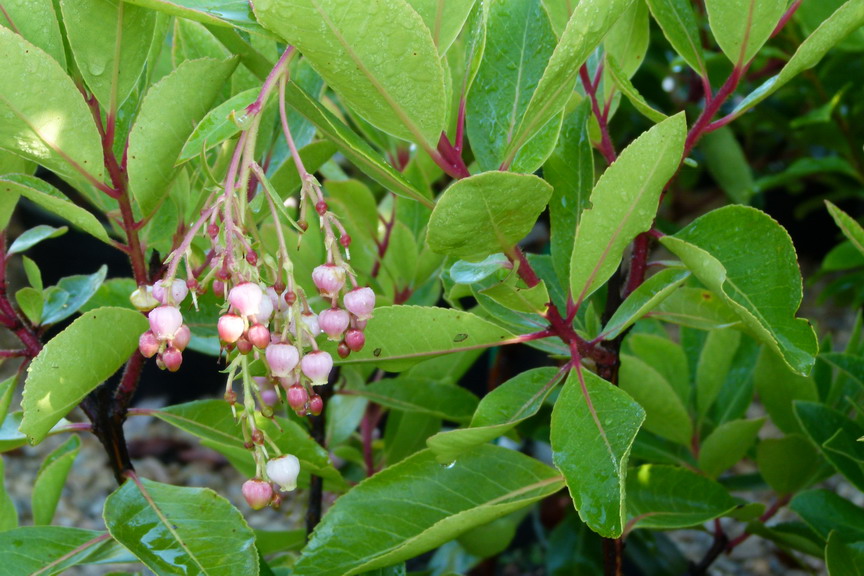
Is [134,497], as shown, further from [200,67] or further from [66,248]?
[66,248]

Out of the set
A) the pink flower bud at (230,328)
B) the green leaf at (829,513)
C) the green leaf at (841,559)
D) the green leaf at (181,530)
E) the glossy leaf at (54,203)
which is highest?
the glossy leaf at (54,203)

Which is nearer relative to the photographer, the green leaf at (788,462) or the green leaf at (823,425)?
the green leaf at (823,425)

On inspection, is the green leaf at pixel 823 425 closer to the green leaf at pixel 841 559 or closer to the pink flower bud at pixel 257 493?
the green leaf at pixel 841 559

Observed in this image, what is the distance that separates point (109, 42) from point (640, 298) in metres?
0.47

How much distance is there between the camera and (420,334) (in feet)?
2.49

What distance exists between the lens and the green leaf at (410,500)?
773 millimetres

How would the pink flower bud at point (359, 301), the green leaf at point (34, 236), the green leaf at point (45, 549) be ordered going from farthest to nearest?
the green leaf at point (34, 236)
the green leaf at point (45, 549)
the pink flower bud at point (359, 301)

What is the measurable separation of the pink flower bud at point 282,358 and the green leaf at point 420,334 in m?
0.12

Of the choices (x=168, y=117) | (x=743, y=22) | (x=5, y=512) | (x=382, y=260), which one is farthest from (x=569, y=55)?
(x=5, y=512)

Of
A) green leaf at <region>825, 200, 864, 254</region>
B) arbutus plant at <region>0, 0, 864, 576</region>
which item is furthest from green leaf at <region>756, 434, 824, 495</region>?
green leaf at <region>825, 200, 864, 254</region>

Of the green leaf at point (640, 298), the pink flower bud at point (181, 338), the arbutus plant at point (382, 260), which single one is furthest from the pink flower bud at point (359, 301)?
the green leaf at point (640, 298)

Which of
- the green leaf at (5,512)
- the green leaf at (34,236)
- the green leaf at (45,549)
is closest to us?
the green leaf at (45,549)

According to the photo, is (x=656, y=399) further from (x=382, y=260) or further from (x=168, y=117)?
(x=168, y=117)

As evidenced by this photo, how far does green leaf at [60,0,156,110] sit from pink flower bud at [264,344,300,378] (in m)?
0.25
